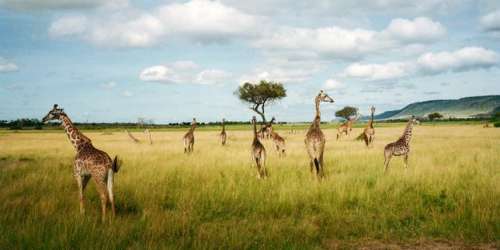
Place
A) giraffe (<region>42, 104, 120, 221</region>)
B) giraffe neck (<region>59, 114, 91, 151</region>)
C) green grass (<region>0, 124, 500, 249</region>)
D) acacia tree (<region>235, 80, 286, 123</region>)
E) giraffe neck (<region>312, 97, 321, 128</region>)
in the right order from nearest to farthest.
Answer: green grass (<region>0, 124, 500, 249</region>)
giraffe (<region>42, 104, 120, 221</region>)
giraffe neck (<region>59, 114, 91, 151</region>)
giraffe neck (<region>312, 97, 321, 128</region>)
acacia tree (<region>235, 80, 286, 123</region>)

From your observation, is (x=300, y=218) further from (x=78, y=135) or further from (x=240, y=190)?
(x=78, y=135)

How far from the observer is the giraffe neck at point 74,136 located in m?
9.76

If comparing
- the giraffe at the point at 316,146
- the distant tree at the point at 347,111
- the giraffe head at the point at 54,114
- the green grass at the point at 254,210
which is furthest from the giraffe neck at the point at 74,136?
the distant tree at the point at 347,111

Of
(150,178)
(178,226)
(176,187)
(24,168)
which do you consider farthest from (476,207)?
(24,168)

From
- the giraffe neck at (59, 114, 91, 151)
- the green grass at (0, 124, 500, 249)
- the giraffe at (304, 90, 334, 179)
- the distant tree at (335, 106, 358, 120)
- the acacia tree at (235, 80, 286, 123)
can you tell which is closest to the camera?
the green grass at (0, 124, 500, 249)

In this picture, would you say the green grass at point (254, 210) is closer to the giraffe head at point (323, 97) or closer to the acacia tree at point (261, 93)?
the giraffe head at point (323, 97)

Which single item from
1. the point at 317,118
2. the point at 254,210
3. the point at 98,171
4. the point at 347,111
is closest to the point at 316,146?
the point at 317,118

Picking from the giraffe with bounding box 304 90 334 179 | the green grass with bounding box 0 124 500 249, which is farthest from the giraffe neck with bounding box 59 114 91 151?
the giraffe with bounding box 304 90 334 179

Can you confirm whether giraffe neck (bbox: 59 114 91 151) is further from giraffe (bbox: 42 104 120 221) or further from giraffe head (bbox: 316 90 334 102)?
giraffe head (bbox: 316 90 334 102)

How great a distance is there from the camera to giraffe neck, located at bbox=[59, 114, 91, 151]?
384 inches

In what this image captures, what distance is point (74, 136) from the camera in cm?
1002

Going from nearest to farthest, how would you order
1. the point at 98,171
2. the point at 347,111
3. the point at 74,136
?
the point at 98,171 → the point at 74,136 → the point at 347,111

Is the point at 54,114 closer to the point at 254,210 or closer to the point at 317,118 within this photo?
the point at 254,210

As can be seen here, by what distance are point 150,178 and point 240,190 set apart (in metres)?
3.58
